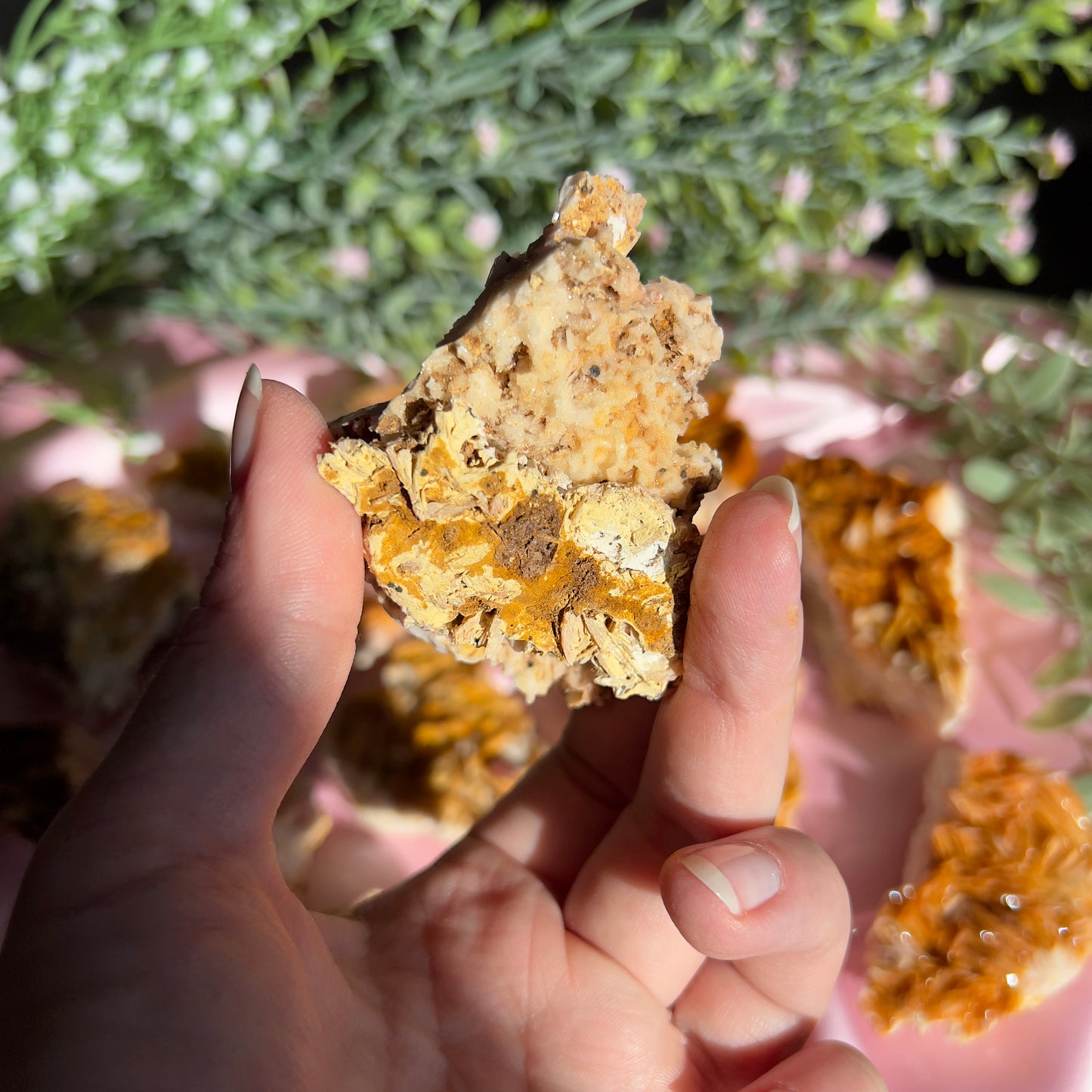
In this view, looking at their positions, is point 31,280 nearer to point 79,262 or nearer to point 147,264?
point 79,262

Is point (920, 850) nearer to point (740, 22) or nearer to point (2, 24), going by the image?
point (740, 22)

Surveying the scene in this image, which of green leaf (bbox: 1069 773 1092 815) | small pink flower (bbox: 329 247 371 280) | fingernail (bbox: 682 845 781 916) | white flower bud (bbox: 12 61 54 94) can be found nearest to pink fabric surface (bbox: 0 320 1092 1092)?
green leaf (bbox: 1069 773 1092 815)

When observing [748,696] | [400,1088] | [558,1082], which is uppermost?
[748,696]

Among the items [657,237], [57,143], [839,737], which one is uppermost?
[57,143]

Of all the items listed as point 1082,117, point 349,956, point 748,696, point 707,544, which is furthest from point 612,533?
point 1082,117

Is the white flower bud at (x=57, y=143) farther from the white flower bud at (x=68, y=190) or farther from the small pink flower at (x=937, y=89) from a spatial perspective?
the small pink flower at (x=937, y=89)

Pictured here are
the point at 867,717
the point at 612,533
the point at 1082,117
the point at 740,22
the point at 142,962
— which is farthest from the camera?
the point at 1082,117

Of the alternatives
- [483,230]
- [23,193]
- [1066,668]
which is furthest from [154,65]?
[1066,668]
